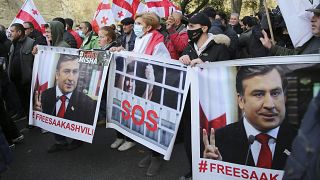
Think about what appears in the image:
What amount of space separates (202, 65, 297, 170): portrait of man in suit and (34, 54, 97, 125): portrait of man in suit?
1942mm

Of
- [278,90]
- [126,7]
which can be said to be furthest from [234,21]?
[278,90]

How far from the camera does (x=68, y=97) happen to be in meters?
4.74

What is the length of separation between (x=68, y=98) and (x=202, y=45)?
5.99 feet

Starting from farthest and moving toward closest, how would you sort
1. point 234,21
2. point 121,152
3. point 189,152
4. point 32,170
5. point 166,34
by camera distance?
point 234,21, point 166,34, point 121,152, point 32,170, point 189,152

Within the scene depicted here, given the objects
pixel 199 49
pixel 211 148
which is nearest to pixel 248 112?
pixel 211 148

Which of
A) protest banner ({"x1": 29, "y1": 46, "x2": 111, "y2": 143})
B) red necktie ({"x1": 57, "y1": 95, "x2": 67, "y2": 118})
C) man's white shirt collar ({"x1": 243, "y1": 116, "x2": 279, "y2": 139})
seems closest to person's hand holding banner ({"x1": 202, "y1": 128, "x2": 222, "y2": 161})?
man's white shirt collar ({"x1": 243, "y1": 116, "x2": 279, "y2": 139})

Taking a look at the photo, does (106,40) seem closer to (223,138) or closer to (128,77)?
(128,77)

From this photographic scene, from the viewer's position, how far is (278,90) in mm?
2889

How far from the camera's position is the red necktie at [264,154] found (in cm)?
303

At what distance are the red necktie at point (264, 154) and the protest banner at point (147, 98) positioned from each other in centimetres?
91

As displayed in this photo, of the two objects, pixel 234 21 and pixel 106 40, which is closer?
pixel 106 40

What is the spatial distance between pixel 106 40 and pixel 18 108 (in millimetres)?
2601

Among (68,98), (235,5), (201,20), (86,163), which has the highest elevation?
(235,5)

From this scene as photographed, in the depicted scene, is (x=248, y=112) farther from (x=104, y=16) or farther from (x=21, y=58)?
(x=104, y=16)
